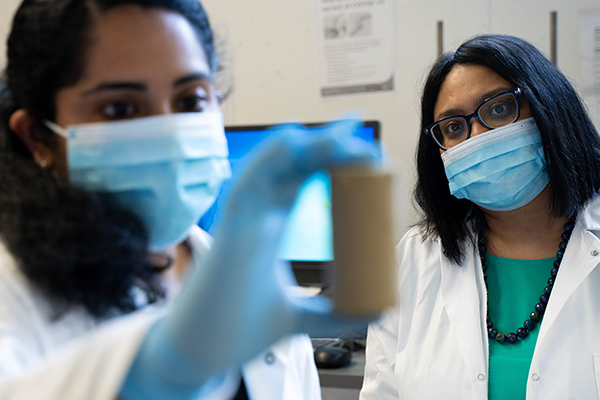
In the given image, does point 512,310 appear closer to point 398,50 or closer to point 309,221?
point 309,221

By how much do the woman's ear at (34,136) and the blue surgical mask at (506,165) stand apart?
0.81 m

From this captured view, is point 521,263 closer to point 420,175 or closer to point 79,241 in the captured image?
point 420,175

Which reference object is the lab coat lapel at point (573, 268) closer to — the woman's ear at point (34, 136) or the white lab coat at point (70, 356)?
the white lab coat at point (70, 356)

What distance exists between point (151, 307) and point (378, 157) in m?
0.35

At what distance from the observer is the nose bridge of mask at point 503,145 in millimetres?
1010

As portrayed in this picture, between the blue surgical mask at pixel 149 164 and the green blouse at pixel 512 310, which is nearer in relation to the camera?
the blue surgical mask at pixel 149 164

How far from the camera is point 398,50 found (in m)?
1.64

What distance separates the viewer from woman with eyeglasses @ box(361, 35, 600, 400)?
38.4 inches

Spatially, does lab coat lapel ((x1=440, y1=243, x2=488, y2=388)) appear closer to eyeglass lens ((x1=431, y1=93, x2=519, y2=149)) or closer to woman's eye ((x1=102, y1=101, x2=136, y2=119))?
eyeglass lens ((x1=431, y1=93, x2=519, y2=149))

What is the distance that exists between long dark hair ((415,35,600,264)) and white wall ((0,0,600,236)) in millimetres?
422

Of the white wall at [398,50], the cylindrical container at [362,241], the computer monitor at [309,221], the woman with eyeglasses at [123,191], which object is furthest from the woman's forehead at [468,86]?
the cylindrical container at [362,241]

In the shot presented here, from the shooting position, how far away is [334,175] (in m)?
0.39

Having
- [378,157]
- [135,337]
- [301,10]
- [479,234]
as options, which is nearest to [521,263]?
[479,234]

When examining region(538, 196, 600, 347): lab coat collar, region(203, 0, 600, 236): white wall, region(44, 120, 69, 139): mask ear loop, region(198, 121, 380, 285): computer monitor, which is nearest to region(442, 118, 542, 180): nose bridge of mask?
region(538, 196, 600, 347): lab coat collar
